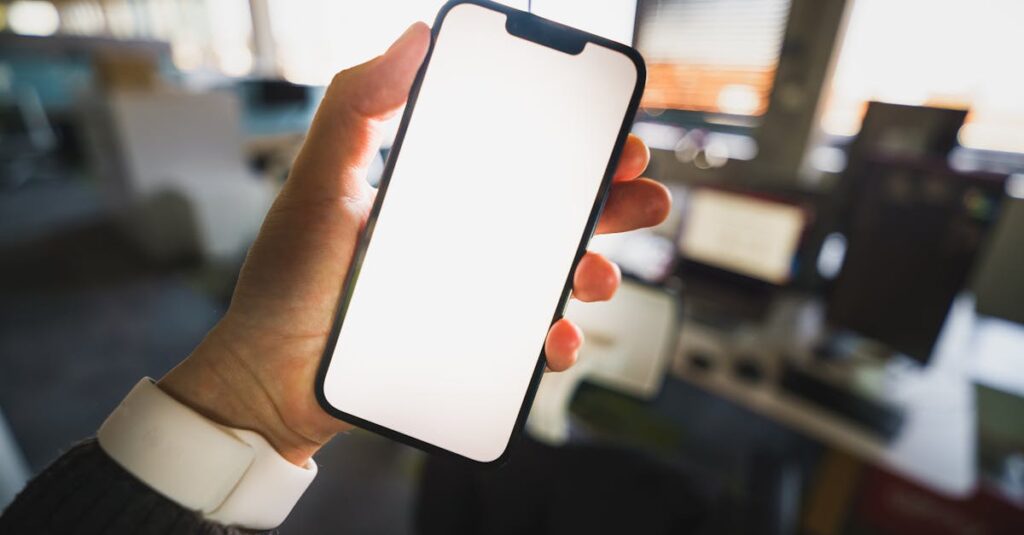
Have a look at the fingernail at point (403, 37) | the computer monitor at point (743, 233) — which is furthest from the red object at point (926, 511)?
the fingernail at point (403, 37)

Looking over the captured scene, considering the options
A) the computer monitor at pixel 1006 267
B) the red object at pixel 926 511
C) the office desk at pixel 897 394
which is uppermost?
the computer monitor at pixel 1006 267

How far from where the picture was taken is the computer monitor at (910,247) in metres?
0.97

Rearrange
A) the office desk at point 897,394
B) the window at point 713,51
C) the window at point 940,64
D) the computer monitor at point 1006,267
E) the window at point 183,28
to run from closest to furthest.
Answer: the office desk at point 897,394, the computer monitor at point 1006,267, the window at point 940,64, the window at point 713,51, the window at point 183,28

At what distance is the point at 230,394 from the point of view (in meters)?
0.45

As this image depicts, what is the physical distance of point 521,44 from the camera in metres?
0.45

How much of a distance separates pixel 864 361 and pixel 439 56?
1380mm

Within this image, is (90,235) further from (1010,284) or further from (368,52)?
(1010,284)

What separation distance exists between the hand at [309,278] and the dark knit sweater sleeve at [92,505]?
0.10m

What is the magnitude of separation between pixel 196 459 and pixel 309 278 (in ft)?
0.65

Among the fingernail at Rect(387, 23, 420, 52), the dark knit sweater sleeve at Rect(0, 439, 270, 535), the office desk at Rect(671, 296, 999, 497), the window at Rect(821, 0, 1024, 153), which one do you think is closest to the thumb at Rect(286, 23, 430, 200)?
the fingernail at Rect(387, 23, 420, 52)

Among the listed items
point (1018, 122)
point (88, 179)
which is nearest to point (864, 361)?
point (1018, 122)

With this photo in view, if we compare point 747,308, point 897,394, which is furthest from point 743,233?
point 897,394

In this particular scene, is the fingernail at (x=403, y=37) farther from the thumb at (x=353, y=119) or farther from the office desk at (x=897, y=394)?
the office desk at (x=897, y=394)

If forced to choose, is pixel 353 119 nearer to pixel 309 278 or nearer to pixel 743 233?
pixel 309 278
